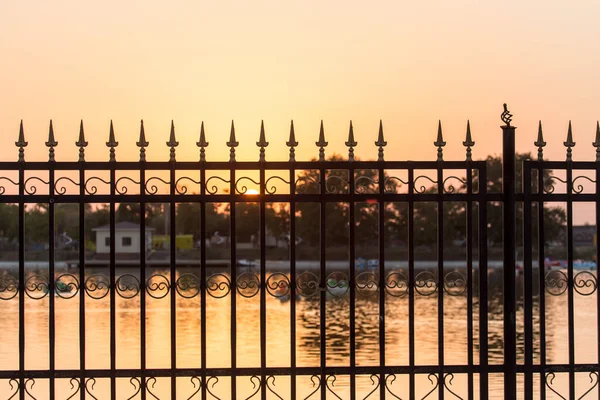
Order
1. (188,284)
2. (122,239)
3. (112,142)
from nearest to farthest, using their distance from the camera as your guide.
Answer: (112,142), (188,284), (122,239)

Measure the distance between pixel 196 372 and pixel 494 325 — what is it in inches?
948

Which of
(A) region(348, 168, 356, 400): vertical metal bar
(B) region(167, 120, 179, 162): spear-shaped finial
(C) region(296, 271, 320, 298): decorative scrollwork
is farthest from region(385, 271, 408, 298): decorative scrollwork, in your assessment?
(B) region(167, 120, 179, 162): spear-shaped finial

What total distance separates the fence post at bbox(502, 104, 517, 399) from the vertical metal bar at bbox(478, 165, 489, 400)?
0.56ft

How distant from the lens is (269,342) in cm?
2408

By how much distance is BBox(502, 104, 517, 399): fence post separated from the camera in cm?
788

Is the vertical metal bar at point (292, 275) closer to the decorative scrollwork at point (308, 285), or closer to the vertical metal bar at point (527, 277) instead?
the decorative scrollwork at point (308, 285)

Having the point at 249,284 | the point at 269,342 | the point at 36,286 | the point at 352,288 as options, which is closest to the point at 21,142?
the point at 36,286

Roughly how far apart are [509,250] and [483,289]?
0.45m

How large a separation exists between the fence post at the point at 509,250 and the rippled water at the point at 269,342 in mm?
6512

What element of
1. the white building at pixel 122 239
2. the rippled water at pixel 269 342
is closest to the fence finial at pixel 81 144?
the rippled water at pixel 269 342

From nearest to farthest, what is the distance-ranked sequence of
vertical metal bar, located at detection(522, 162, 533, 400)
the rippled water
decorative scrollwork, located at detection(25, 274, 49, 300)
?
decorative scrollwork, located at detection(25, 274, 49, 300) → vertical metal bar, located at detection(522, 162, 533, 400) → the rippled water

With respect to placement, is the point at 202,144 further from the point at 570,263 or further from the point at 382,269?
the point at 570,263

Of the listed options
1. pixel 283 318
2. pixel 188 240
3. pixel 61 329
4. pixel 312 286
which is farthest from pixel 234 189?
pixel 188 240

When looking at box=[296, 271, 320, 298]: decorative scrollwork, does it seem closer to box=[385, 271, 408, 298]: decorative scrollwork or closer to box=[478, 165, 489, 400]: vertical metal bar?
box=[385, 271, 408, 298]: decorative scrollwork
